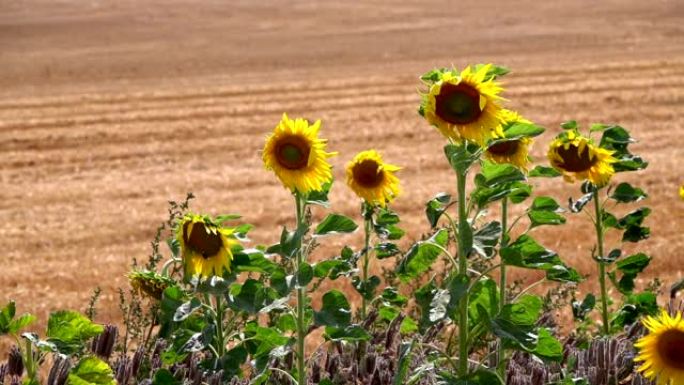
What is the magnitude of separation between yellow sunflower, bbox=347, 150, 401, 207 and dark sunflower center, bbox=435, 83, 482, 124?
92cm

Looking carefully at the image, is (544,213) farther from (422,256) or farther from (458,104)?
(458,104)

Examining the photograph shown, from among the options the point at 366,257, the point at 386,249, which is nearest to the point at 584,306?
the point at 366,257

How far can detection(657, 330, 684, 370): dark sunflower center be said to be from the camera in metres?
2.62

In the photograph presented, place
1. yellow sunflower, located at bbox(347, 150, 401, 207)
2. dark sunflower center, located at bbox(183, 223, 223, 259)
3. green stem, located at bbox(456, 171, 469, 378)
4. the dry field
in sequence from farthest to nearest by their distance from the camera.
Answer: the dry field → yellow sunflower, located at bbox(347, 150, 401, 207) → dark sunflower center, located at bbox(183, 223, 223, 259) → green stem, located at bbox(456, 171, 469, 378)

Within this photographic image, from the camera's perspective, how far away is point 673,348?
8.59ft

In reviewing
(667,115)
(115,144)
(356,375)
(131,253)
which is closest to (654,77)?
(667,115)

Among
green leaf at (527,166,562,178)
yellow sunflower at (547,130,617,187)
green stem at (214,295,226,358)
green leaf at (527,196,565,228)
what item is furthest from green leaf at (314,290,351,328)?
yellow sunflower at (547,130,617,187)

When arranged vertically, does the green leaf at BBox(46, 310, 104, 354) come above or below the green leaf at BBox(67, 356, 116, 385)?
above

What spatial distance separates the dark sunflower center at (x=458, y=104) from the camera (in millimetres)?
2852

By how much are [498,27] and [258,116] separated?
1480 centimetres

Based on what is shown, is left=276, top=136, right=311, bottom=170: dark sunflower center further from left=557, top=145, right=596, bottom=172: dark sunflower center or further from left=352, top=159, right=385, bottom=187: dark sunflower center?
left=557, top=145, right=596, bottom=172: dark sunflower center

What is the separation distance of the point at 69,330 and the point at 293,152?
645 mm

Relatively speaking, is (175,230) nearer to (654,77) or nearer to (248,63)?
(654,77)

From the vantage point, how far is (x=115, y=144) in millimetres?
14820
